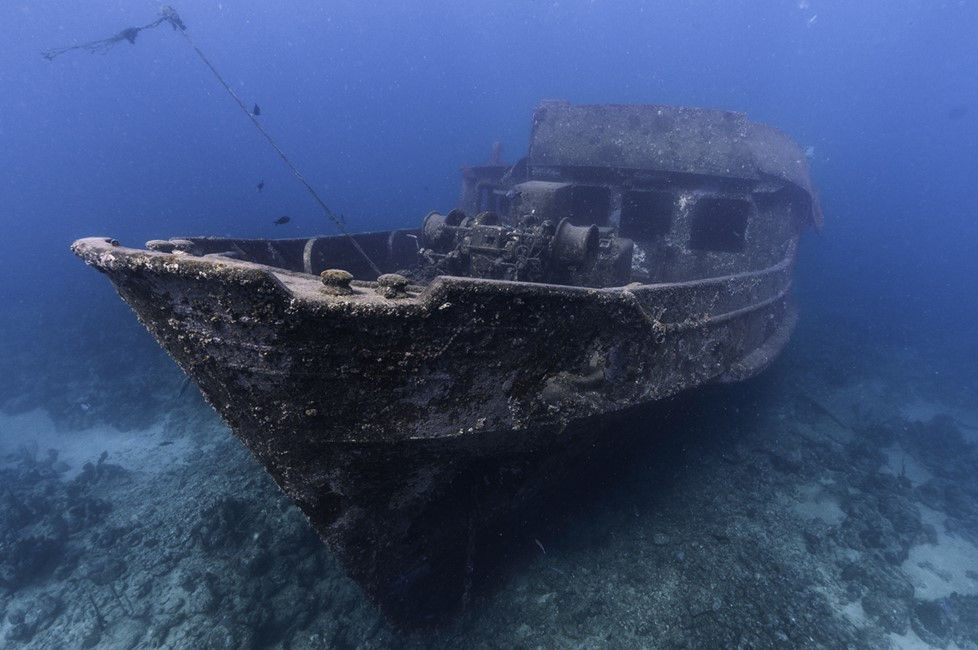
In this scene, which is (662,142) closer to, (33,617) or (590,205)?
(590,205)

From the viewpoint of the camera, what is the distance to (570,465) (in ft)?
12.8

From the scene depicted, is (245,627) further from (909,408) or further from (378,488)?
(909,408)

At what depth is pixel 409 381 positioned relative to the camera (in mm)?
2469

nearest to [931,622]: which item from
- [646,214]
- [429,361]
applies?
[646,214]

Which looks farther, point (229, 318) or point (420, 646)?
point (420, 646)

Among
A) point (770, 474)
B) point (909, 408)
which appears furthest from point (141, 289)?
point (909, 408)

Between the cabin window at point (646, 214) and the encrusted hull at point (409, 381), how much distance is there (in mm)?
4413

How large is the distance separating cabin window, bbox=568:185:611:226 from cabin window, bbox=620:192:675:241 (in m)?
0.32

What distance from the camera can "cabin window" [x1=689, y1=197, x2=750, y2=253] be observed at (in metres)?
7.78

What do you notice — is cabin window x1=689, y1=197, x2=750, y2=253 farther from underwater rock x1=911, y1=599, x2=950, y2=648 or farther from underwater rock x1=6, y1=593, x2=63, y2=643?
underwater rock x1=6, y1=593, x2=63, y2=643

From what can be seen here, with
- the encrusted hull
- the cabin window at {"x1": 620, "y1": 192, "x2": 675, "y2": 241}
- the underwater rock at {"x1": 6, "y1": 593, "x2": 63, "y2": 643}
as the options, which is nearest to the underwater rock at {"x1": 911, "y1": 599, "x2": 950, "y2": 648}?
the encrusted hull

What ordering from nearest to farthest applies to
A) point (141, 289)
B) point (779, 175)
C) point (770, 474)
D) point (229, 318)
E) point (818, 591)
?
point (229, 318) → point (141, 289) → point (818, 591) → point (770, 474) → point (779, 175)

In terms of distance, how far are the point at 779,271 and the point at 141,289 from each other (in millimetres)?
7500

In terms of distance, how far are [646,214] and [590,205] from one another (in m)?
1.01
